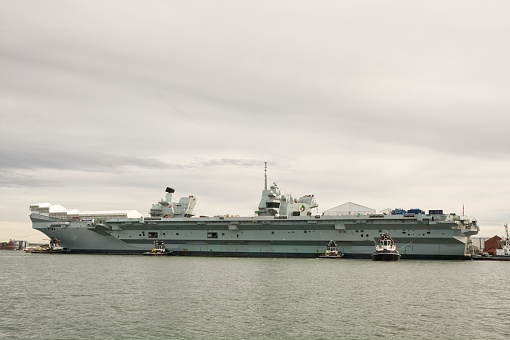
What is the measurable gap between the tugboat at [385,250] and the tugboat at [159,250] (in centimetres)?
2318

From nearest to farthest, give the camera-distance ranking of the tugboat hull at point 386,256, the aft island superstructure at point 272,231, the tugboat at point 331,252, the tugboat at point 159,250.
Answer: the tugboat hull at point 386,256
the aft island superstructure at point 272,231
the tugboat at point 331,252
the tugboat at point 159,250

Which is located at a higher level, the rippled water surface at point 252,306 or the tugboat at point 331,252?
the tugboat at point 331,252

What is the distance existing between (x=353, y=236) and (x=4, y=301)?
34839 mm

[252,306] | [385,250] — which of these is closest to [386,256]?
[385,250]

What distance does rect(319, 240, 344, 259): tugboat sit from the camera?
46791 mm

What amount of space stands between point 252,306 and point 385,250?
28.1m

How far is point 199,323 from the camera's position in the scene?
15727 millimetres

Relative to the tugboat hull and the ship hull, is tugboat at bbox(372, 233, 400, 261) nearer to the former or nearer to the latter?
the tugboat hull

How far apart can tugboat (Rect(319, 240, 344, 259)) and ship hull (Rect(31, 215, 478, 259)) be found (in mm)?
524

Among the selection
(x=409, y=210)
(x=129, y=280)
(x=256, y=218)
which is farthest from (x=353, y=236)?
(x=129, y=280)

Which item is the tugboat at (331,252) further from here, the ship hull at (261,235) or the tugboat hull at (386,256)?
the tugboat hull at (386,256)

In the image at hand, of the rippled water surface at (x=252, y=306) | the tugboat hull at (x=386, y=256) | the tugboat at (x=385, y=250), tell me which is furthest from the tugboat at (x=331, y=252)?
the rippled water surface at (x=252, y=306)

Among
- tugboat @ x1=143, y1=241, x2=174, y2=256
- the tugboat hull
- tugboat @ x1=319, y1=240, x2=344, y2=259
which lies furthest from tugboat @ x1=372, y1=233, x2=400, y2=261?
tugboat @ x1=143, y1=241, x2=174, y2=256

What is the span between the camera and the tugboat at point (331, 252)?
1842 inches
